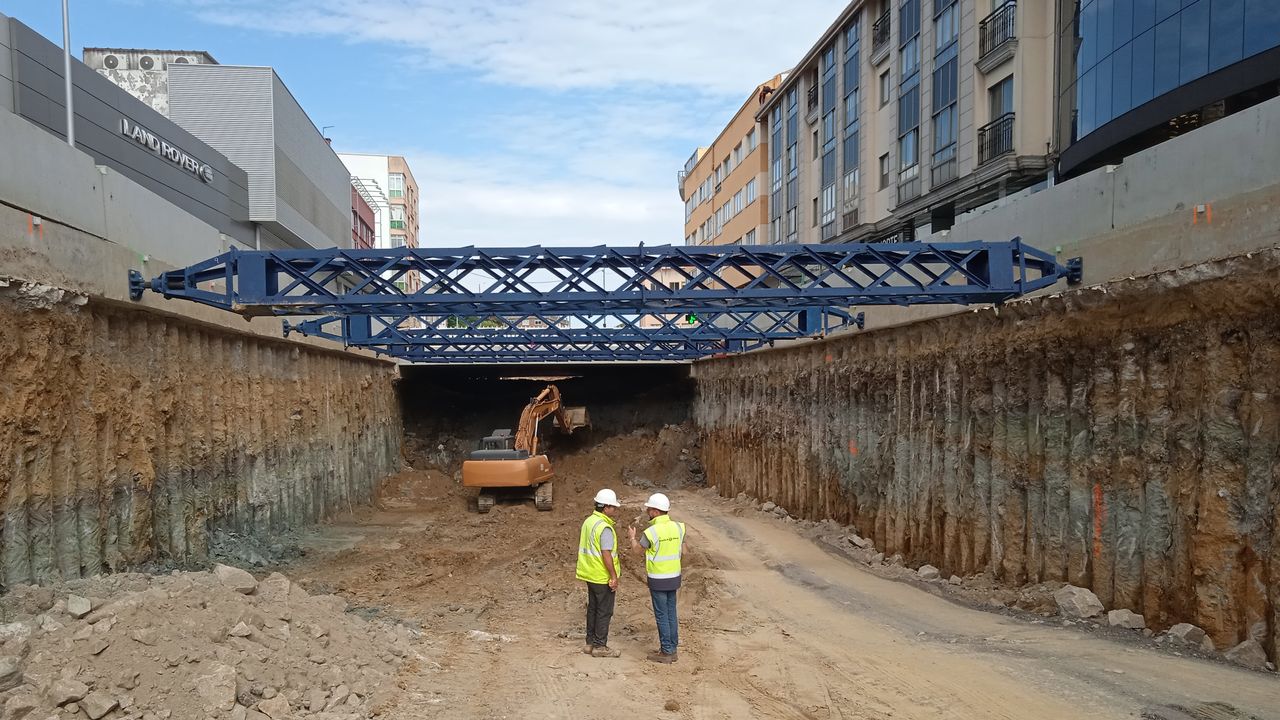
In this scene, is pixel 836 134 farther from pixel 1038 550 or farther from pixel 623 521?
pixel 1038 550

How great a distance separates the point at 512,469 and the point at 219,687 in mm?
15581

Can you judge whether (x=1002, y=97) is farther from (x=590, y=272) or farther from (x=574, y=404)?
(x=574, y=404)

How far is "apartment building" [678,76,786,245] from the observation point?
50.2 metres

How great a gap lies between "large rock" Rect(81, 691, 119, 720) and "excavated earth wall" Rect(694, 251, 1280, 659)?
394 inches

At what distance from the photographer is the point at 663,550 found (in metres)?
8.48

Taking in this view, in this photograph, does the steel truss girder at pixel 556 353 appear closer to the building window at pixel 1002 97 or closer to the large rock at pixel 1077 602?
the building window at pixel 1002 97

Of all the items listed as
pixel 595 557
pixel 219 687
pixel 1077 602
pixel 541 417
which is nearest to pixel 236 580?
pixel 219 687

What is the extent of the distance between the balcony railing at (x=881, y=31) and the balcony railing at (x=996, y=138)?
28.7 feet

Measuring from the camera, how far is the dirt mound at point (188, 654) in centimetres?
596

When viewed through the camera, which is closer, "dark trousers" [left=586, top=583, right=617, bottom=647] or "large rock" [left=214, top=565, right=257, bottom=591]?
"large rock" [left=214, top=565, right=257, bottom=591]

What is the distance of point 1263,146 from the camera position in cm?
775

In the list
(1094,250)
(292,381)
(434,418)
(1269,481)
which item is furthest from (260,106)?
(1269,481)

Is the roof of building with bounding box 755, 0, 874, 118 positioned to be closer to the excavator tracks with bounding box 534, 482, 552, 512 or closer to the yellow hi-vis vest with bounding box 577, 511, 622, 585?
the excavator tracks with bounding box 534, 482, 552, 512

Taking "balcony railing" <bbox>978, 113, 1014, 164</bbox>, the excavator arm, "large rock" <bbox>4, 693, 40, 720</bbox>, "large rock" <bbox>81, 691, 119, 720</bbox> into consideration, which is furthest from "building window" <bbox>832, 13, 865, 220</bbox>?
"large rock" <bbox>4, 693, 40, 720</bbox>
